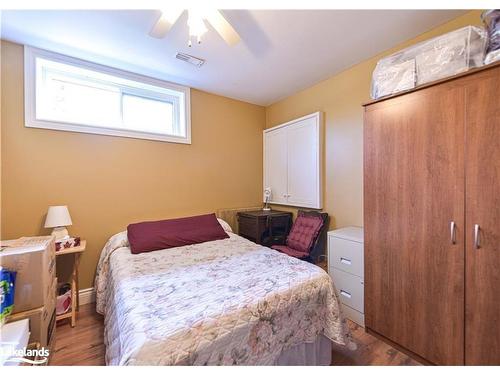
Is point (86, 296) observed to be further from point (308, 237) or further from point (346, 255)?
point (346, 255)

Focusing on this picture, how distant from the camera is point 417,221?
1.52m

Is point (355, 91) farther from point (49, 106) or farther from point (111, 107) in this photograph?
point (49, 106)

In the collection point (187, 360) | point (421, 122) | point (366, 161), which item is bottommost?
point (187, 360)

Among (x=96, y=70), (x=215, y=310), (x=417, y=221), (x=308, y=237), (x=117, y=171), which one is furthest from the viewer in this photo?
(x=308, y=237)

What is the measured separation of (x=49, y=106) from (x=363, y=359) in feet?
12.0

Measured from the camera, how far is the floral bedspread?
3.26 ft

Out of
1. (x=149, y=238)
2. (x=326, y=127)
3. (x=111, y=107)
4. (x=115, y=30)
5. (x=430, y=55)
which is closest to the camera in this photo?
(x=430, y=55)

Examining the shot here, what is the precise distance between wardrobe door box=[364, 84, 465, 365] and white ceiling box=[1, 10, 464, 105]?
2.39 ft

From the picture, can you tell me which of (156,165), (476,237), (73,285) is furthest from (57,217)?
(476,237)

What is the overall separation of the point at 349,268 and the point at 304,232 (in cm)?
A: 73

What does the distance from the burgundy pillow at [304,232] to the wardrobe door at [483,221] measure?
4.54 ft

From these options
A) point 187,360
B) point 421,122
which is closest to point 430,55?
point 421,122

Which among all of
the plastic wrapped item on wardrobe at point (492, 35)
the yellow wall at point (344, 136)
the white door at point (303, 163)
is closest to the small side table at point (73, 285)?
the white door at point (303, 163)

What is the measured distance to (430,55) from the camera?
4.86ft
